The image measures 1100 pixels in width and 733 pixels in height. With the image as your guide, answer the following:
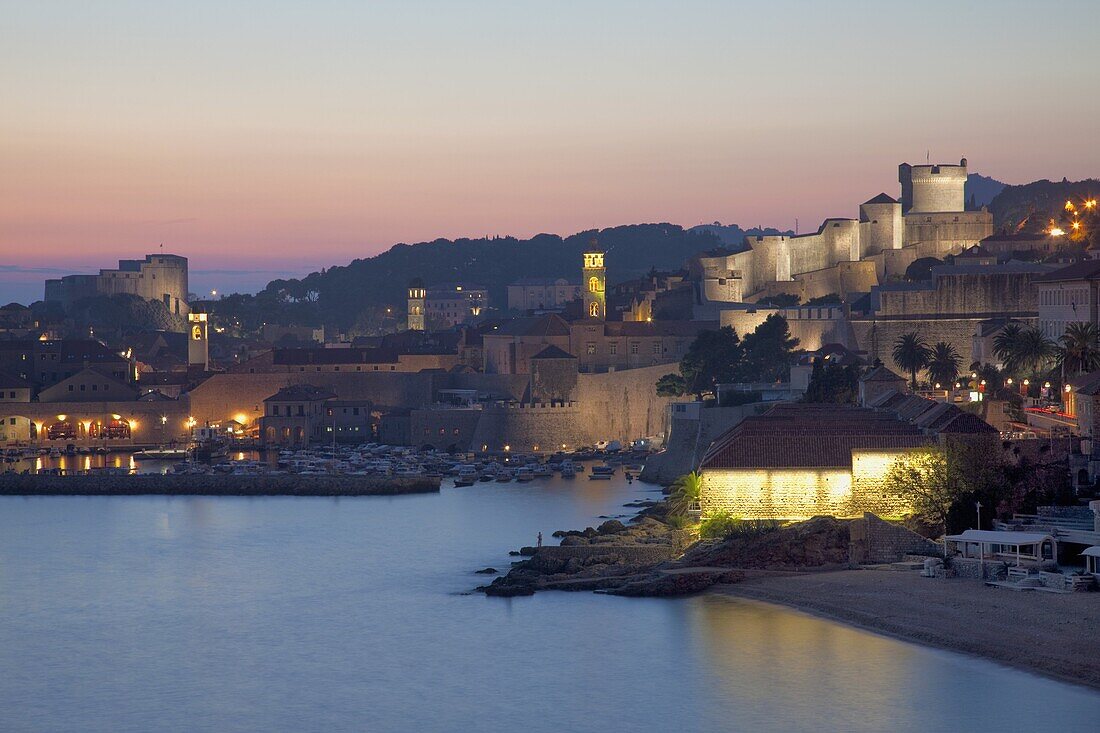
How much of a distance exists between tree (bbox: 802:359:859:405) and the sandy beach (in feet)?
32.3

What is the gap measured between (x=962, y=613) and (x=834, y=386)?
13.5 metres

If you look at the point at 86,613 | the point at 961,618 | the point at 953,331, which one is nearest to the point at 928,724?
the point at 961,618

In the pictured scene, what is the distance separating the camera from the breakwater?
4303cm

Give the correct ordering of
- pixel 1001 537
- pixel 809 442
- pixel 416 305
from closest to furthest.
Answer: pixel 1001 537 → pixel 809 442 → pixel 416 305

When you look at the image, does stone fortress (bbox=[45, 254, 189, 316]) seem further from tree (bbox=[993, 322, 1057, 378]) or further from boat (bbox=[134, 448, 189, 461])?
tree (bbox=[993, 322, 1057, 378])

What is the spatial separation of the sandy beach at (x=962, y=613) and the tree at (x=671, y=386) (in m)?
22.8

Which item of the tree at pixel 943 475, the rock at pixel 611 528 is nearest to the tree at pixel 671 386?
the rock at pixel 611 528

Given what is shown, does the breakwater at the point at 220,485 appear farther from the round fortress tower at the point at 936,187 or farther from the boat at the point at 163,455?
the round fortress tower at the point at 936,187

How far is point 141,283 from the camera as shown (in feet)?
365

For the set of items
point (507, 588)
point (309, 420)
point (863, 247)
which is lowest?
point (507, 588)

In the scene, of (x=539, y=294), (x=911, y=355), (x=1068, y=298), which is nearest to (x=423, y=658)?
(x=1068, y=298)

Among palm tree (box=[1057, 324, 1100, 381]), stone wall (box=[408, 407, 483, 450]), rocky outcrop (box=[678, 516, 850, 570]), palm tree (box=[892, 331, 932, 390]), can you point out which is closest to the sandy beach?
rocky outcrop (box=[678, 516, 850, 570])

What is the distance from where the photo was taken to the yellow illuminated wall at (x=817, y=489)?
2577 centimetres

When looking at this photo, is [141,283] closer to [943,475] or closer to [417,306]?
[417,306]
